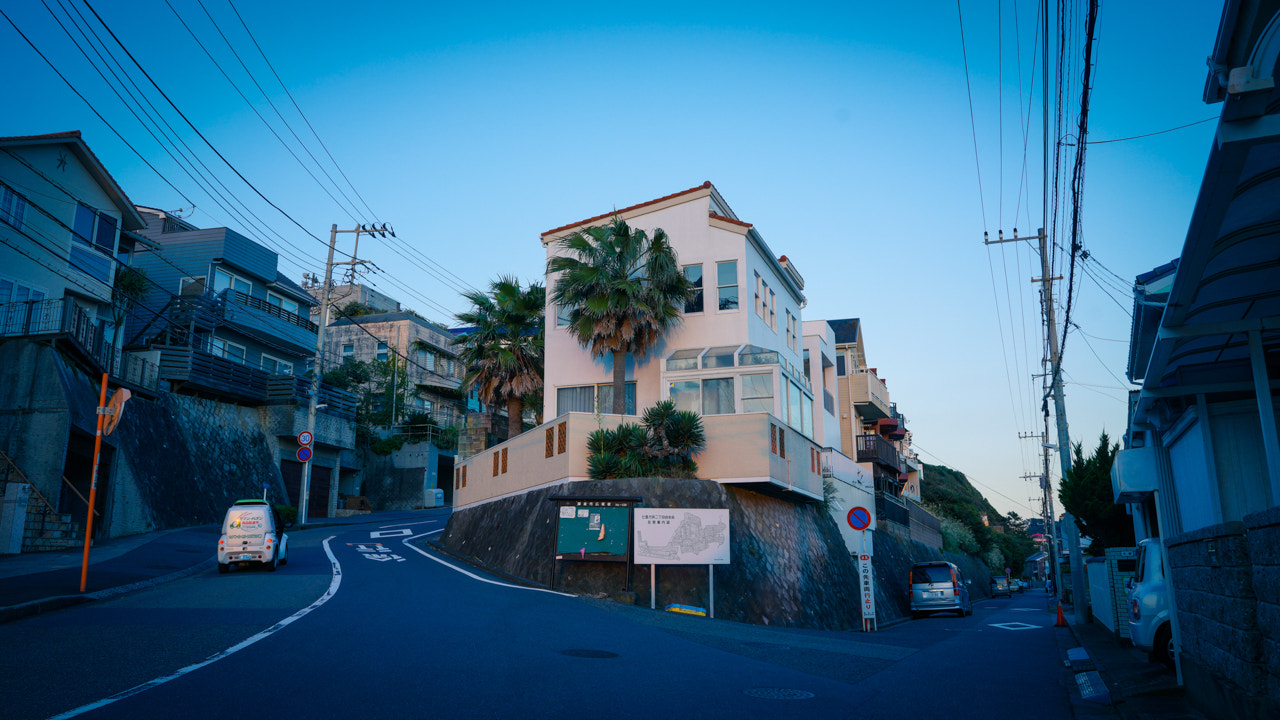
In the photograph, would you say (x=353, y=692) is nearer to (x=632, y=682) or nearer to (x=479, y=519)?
(x=632, y=682)

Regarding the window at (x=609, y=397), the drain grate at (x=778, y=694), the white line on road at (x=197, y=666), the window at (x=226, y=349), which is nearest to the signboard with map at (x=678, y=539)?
the white line on road at (x=197, y=666)

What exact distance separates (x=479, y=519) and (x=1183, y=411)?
2149cm

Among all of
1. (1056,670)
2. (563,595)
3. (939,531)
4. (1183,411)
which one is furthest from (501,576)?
(939,531)

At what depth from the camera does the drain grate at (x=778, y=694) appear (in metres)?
8.09

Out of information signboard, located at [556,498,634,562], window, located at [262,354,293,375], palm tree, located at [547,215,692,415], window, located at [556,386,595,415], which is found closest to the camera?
information signboard, located at [556,498,634,562]

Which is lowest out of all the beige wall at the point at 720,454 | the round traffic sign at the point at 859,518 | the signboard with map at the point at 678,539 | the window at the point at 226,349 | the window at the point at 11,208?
the signboard with map at the point at 678,539

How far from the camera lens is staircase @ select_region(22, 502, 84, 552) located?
22109 mm

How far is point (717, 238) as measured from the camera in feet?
91.7

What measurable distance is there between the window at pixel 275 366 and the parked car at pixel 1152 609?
41.2 m

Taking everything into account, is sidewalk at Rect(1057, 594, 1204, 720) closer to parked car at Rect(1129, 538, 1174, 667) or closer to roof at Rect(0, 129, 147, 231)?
parked car at Rect(1129, 538, 1174, 667)

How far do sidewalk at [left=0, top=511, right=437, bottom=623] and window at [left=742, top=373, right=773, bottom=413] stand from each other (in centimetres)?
1559

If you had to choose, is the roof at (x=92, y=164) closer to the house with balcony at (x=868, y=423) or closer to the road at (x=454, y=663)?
the road at (x=454, y=663)

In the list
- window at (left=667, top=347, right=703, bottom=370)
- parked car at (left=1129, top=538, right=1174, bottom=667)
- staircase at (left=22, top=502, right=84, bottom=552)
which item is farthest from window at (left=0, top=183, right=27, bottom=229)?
parked car at (left=1129, top=538, right=1174, bottom=667)

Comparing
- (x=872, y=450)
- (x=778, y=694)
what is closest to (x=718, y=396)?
(x=778, y=694)
